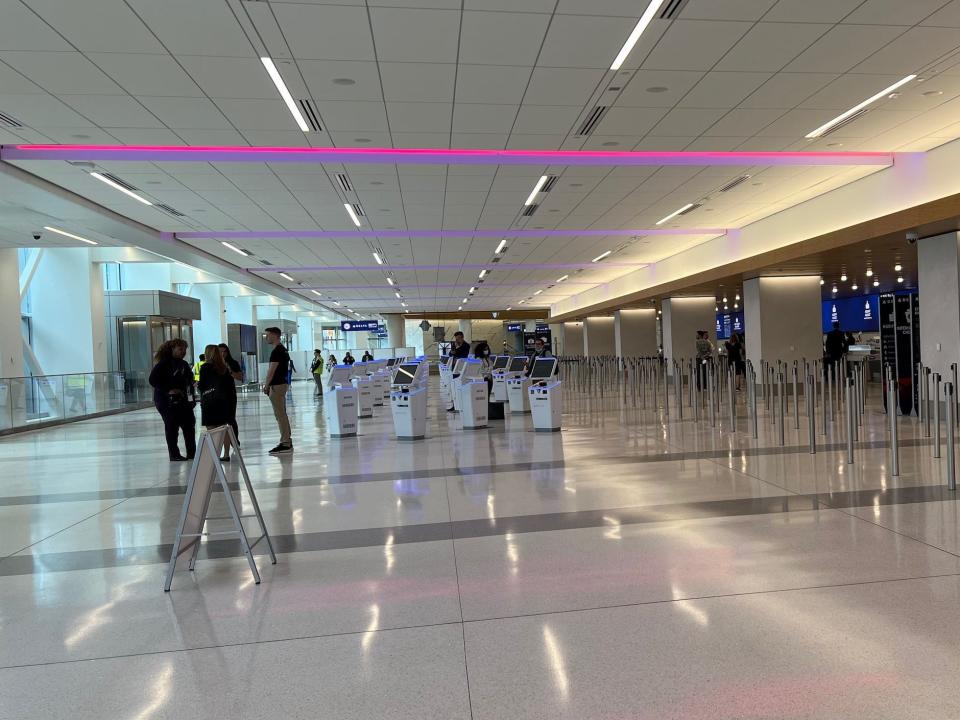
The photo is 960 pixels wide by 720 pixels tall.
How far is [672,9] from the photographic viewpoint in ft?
20.5

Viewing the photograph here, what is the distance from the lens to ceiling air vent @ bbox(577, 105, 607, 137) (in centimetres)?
891

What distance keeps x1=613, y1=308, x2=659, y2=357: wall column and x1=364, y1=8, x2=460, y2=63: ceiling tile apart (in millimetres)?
25346

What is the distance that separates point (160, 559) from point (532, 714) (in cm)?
346

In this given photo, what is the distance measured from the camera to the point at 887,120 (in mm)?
9789

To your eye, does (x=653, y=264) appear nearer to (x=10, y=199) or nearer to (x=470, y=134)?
(x=470, y=134)

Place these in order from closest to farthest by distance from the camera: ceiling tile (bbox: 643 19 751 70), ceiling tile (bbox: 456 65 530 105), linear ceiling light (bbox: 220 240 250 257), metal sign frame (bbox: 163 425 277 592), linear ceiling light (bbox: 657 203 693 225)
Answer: metal sign frame (bbox: 163 425 277 592)
ceiling tile (bbox: 643 19 751 70)
ceiling tile (bbox: 456 65 530 105)
linear ceiling light (bbox: 657 203 693 225)
linear ceiling light (bbox: 220 240 250 257)

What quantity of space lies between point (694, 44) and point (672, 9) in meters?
0.84

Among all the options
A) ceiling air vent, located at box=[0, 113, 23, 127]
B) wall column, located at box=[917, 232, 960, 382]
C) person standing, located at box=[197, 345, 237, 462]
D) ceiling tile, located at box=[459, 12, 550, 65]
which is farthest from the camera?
wall column, located at box=[917, 232, 960, 382]

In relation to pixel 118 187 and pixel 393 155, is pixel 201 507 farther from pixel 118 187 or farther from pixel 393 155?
pixel 118 187

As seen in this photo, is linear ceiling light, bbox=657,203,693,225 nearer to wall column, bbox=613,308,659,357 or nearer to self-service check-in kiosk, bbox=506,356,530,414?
self-service check-in kiosk, bbox=506,356,530,414

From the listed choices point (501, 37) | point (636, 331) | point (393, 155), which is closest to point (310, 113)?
point (393, 155)

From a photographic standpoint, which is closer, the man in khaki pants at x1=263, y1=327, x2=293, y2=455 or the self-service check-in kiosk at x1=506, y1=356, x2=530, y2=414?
the man in khaki pants at x1=263, y1=327, x2=293, y2=455

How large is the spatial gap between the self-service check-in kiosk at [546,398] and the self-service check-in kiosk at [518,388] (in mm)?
3260

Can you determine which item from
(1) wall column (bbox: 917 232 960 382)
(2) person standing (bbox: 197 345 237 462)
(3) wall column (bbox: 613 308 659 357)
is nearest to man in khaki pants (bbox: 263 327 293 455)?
(2) person standing (bbox: 197 345 237 462)
